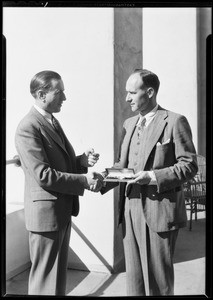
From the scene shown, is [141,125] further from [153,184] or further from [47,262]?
[47,262]

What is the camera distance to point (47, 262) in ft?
8.25

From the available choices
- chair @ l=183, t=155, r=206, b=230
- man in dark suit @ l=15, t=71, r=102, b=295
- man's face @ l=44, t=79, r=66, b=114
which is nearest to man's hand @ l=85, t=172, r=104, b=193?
man in dark suit @ l=15, t=71, r=102, b=295

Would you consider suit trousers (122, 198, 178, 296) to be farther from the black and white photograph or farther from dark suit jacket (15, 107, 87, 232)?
dark suit jacket (15, 107, 87, 232)

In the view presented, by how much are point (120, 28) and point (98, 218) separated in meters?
1.73

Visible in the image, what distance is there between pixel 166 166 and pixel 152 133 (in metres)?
0.25

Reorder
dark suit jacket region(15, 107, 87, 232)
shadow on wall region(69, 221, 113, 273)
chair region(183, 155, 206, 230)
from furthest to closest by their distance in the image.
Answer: shadow on wall region(69, 221, 113, 273), chair region(183, 155, 206, 230), dark suit jacket region(15, 107, 87, 232)

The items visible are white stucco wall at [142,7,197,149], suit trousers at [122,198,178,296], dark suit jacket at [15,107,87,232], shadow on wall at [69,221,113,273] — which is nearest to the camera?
dark suit jacket at [15,107,87,232]

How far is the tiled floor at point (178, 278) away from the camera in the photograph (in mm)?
2812

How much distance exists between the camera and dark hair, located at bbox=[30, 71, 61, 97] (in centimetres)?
261

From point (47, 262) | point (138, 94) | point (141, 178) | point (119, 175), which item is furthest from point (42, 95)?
point (47, 262)

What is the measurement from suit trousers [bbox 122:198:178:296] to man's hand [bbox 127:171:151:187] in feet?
0.55

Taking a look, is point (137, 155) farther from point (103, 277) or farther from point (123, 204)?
point (103, 277)
